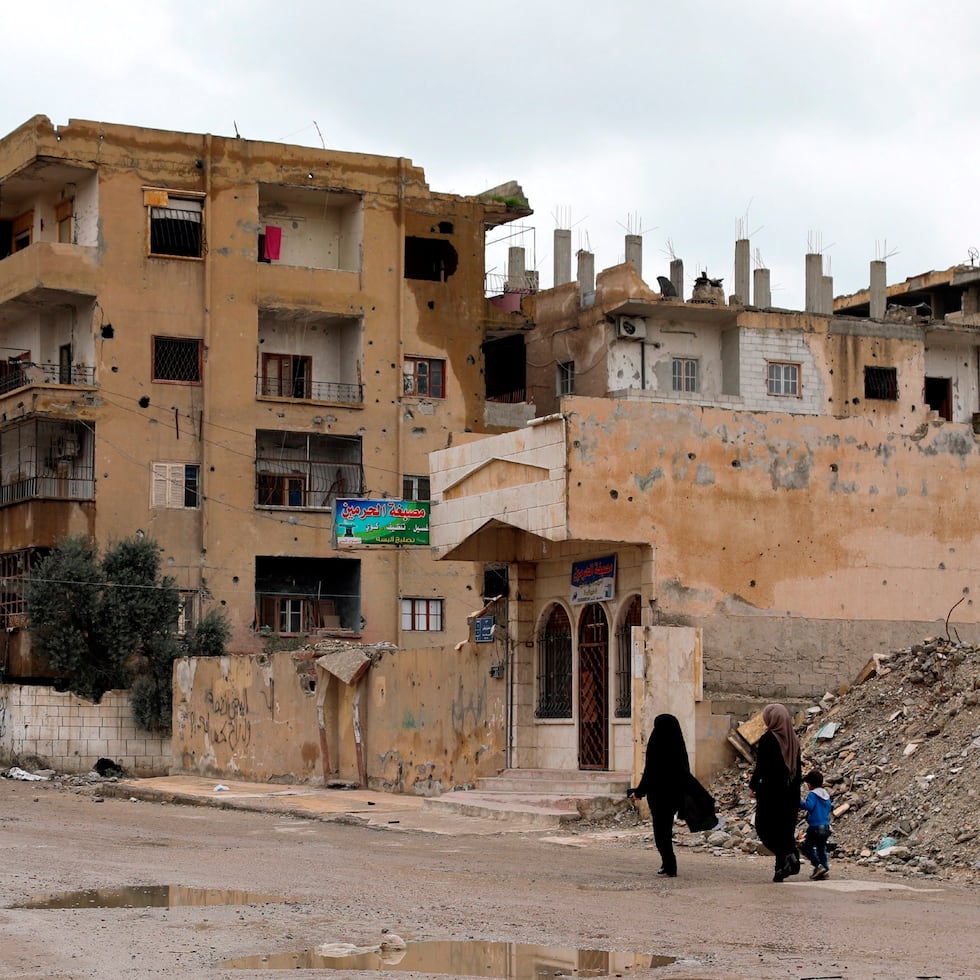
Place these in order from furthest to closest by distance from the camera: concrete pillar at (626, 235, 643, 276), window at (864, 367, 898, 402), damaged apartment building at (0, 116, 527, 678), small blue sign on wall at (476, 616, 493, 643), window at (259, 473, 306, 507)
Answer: concrete pillar at (626, 235, 643, 276), window at (864, 367, 898, 402), window at (259, 473, 306, 507), damaged apartment building at (0, 116, 527, 678), small blue sign on wall at (476, 616, 493, 643)

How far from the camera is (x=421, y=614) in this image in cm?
4906

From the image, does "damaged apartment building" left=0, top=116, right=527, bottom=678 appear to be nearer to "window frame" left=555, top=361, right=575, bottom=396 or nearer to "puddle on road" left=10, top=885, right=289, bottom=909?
"window frame" left=555, top=361, right=575, bottom=396

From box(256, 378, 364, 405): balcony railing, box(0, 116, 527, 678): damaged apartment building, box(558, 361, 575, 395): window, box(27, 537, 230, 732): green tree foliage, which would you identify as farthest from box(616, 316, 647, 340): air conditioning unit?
box(27, 537, 230, 732): green tree foliage

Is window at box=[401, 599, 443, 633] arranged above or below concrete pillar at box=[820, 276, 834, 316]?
below

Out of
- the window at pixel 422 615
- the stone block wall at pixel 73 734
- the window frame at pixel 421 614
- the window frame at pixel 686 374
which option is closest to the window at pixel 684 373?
the window frame at pixel 686 374

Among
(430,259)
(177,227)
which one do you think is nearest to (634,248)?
(430,259)

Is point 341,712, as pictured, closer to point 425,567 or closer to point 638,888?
point 638,888

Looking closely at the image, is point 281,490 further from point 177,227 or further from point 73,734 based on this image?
point 73,734

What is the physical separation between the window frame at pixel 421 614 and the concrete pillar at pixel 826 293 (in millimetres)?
14497

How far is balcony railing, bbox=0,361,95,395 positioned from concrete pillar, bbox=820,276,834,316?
70.0ft

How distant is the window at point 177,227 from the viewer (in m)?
47.2

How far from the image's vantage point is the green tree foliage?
137ft

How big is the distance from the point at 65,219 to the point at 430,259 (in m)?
10.1

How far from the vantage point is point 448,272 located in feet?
167
